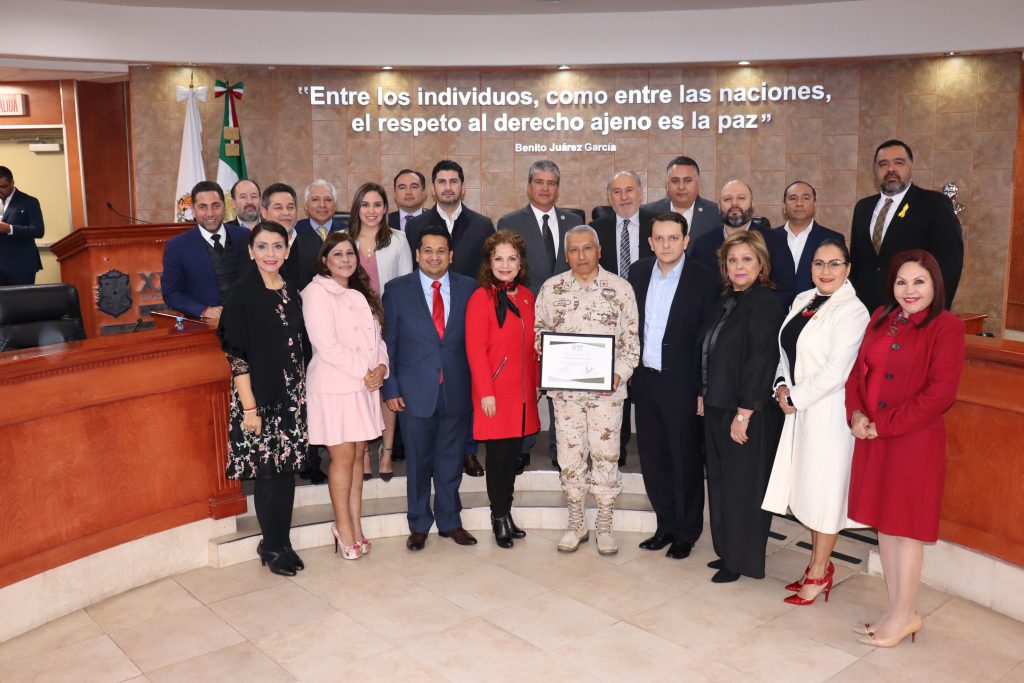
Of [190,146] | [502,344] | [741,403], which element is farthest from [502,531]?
[190,146]

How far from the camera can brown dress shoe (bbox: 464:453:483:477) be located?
5543 mm

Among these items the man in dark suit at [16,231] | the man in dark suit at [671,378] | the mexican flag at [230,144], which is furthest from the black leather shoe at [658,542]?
the mexican flag at [230,144]

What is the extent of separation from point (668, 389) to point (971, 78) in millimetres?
7149

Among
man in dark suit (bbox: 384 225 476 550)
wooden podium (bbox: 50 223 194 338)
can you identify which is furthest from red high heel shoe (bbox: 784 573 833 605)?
wooden podium (bbox: 50 223 194 338)

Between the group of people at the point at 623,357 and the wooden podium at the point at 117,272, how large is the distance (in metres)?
2.06

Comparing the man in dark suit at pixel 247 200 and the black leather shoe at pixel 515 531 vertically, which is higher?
the man in dark suit at pixel 247 200

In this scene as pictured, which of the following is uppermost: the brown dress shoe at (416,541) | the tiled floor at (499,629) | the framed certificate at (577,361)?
the framed certificate at (577,361)

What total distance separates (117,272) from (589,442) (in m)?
4.43

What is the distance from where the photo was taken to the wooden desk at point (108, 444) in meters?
3.87

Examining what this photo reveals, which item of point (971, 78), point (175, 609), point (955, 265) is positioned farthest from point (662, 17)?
point (175, 609)

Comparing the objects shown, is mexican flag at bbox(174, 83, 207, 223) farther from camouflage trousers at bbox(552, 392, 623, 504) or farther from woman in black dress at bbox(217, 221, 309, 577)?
camouflage trousers at bbox(552, 392, 623, 504)

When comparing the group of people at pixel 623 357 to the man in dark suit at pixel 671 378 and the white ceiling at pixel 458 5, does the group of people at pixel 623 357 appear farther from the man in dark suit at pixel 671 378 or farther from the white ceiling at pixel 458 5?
the white ceiling at pixel 458 5

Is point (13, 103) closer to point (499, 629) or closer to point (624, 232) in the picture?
point (624, 232)

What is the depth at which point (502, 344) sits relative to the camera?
4.62 m
